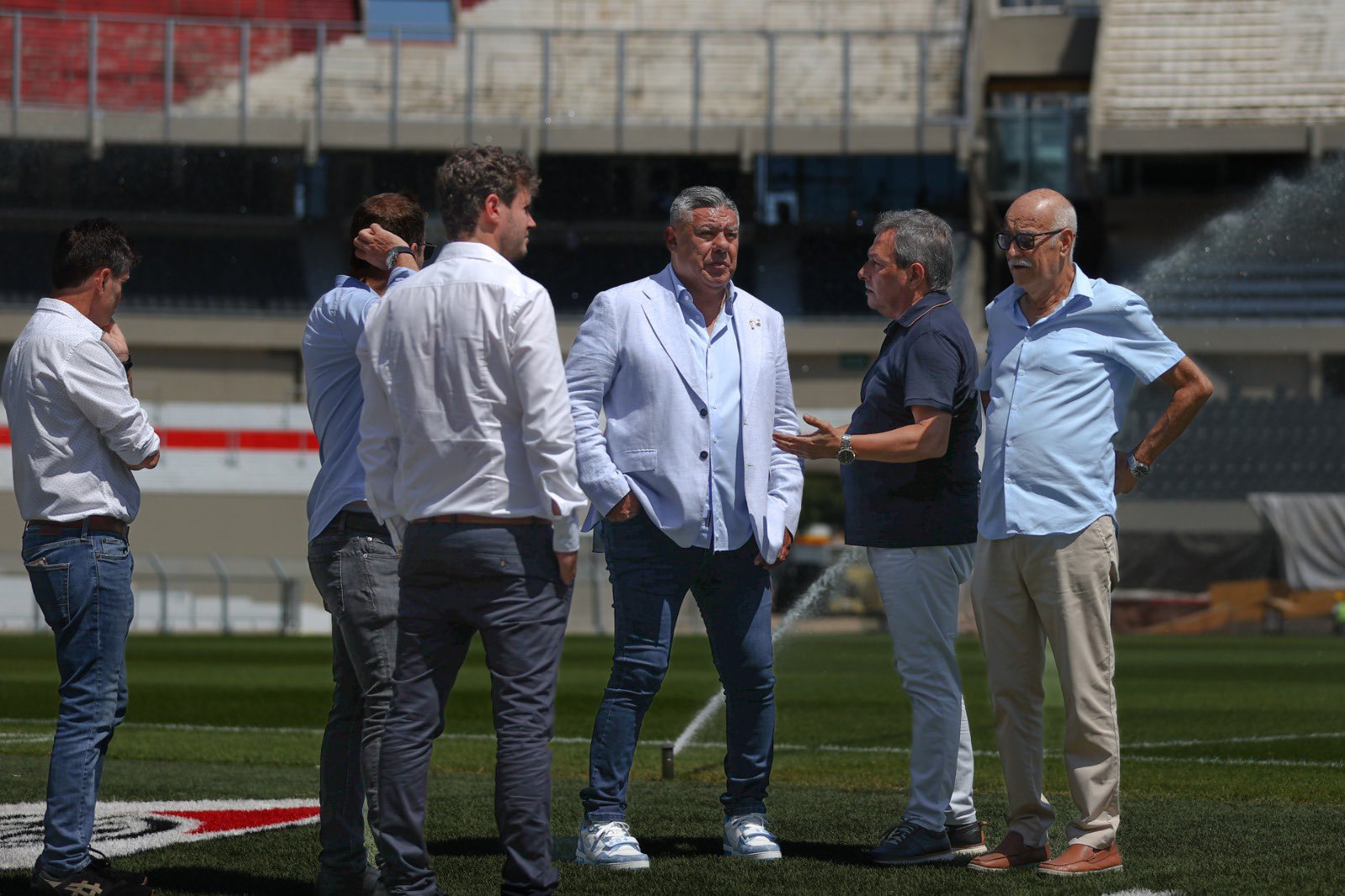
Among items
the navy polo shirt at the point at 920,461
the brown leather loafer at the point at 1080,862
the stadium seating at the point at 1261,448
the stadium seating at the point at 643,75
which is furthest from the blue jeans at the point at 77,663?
the stadium seating at the point at 643,75

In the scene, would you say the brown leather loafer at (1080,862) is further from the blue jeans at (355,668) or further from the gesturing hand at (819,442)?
the blue jeans at (355,668)

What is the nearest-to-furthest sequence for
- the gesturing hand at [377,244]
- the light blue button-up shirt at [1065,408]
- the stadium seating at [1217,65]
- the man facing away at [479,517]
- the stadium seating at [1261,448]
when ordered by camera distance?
the man facing away at [479,517], the gesturing hand at [377,244], the light blue button-up shirt at [1065,408], the stadium seating at [1261,448], the stadium seating at [1217,65]

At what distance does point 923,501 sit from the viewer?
5164 millimetres

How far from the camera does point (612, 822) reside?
4957 mm

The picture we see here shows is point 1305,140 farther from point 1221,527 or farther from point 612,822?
point 612,822

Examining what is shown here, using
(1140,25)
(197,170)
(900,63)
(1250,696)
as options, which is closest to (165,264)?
(197,170)

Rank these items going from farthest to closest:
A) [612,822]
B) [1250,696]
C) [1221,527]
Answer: [1221,527], [1250,696], [612,822]

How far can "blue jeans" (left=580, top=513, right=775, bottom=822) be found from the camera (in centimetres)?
498

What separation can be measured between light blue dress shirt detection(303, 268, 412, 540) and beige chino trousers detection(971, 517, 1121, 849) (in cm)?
191

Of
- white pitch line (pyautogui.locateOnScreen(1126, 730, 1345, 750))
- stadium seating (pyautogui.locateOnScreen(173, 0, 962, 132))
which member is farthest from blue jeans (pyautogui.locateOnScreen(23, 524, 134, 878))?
stadium seating (pyautogui.locateOnScreen(173, 0, 962, 132))

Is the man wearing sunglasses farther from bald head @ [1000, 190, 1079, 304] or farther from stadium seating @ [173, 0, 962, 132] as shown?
stadium seating @ [173, 0, 962, 132]

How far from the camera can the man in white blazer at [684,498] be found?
4973 millimetres

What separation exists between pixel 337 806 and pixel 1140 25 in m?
32.1

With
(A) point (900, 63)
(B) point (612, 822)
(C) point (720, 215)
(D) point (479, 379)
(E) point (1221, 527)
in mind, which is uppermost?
(A) point (900, 63)
